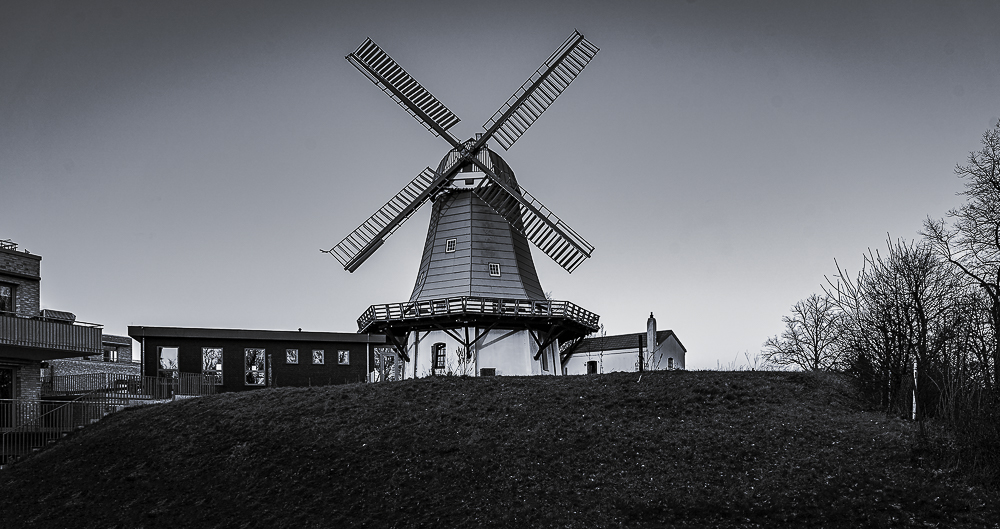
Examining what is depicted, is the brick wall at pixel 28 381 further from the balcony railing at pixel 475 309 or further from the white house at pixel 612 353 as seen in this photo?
the white house at pixel 612 353

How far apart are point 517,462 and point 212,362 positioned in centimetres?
2387

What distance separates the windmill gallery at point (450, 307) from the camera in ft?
117

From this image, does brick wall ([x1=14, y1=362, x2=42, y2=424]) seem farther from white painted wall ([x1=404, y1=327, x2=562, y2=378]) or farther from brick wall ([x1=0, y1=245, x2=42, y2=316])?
white painted wall ([x1=404, y1=327, x2=562, y2=378])

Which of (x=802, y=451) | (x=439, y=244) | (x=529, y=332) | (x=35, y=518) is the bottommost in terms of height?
(x=35, y=518)

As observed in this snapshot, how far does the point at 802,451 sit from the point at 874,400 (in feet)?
14.8

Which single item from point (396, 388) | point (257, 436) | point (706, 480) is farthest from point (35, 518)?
point (706, 480)

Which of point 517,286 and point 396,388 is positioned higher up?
point 517,286

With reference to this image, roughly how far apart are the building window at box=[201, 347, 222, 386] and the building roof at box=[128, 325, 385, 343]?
61 cm

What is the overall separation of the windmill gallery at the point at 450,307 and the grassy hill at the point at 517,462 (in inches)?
337

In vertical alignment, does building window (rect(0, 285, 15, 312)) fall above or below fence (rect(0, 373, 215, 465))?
above

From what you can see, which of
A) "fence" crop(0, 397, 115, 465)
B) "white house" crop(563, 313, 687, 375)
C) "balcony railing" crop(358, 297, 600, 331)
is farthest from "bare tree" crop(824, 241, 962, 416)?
"white house" crop(563, 313, 687, 375)

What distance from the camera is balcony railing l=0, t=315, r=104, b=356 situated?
2997 cm

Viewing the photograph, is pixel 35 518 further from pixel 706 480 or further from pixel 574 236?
pixel 574 236

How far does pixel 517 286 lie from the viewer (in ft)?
120
